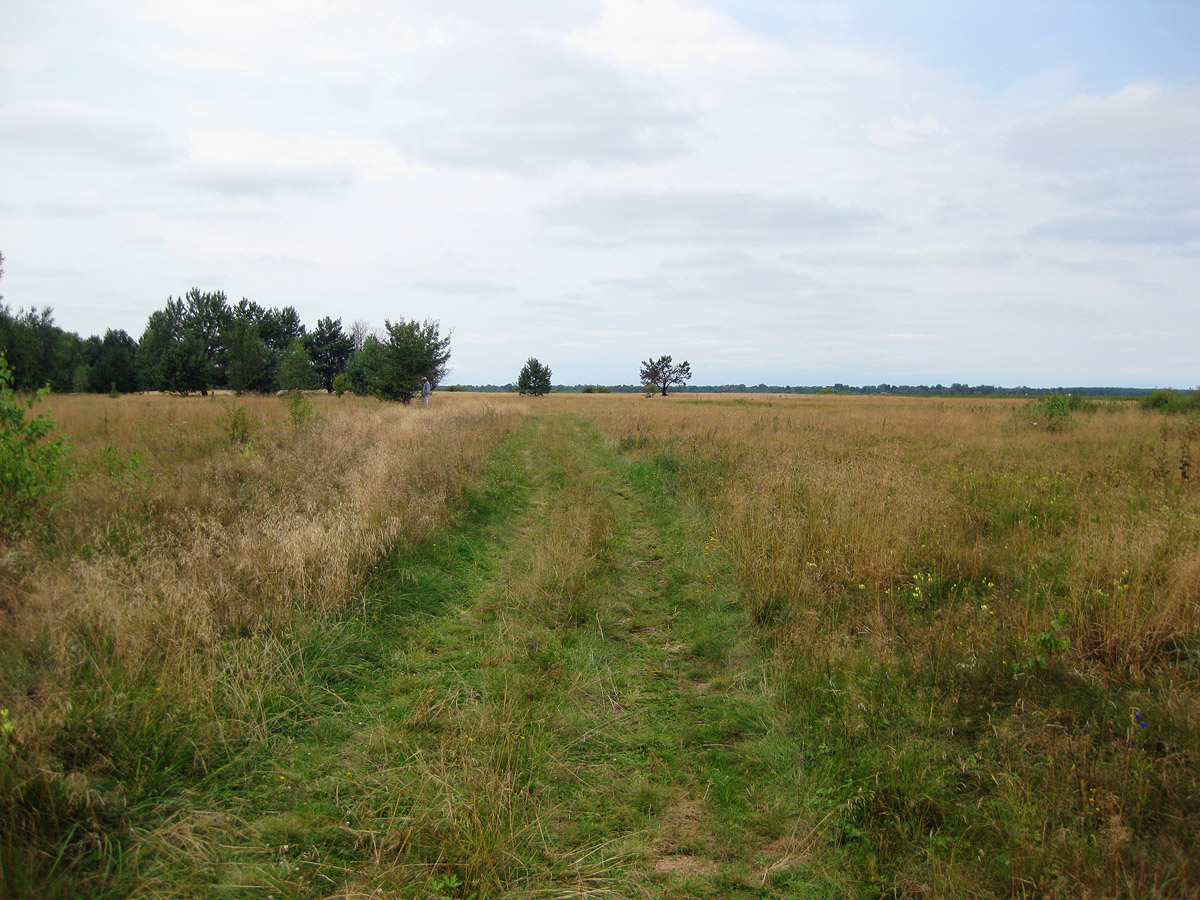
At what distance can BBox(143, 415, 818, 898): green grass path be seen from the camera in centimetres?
266

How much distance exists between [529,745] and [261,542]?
3642 mm

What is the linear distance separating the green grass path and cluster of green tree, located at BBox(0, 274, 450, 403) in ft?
86.0

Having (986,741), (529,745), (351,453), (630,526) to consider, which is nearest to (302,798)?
(529,745)

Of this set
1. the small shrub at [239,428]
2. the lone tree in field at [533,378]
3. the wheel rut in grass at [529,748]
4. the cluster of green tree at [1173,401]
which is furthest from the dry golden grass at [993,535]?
the lone tree in field at [533,378]

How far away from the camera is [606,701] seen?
4.28m

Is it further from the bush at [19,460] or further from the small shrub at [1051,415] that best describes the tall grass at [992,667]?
the small shrub at [1051,415]

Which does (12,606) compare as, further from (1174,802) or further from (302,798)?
(1174,802)

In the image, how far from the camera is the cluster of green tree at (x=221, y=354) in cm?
3359

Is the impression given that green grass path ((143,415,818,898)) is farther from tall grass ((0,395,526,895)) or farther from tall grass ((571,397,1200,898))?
tall grass ((571,397,1200,898))

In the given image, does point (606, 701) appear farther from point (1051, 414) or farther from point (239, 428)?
point (1051, 414)


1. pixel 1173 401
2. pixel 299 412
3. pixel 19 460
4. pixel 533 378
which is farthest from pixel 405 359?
pixel 533 378

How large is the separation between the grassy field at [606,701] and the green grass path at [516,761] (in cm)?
2

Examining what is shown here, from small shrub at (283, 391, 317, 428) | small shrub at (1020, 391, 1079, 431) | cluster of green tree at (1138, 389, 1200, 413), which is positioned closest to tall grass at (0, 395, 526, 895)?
small shrub at (283, 391, 317, 428)

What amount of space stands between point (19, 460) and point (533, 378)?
8329 cm
